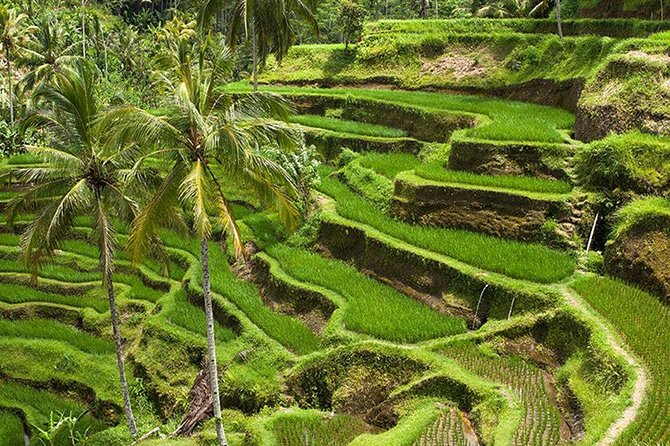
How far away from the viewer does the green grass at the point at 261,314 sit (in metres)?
12.9

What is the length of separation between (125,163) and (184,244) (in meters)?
9.48

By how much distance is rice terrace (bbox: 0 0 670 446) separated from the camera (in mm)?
9242

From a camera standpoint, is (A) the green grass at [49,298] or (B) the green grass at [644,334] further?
(A) the green grass at [49,298]

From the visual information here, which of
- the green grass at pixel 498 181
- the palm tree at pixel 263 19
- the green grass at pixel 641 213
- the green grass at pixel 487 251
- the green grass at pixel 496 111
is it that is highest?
the palm tree at pixel 263 19

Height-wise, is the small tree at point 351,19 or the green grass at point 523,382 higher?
the small tree at point 351,19

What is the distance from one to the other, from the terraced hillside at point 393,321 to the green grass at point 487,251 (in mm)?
49

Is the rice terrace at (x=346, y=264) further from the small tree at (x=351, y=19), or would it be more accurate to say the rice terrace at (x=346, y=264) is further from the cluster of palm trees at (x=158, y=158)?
the small tree at (x=351, y=19)

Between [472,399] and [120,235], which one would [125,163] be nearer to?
[472,399]

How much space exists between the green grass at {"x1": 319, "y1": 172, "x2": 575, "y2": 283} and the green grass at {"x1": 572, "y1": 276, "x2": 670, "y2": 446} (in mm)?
670

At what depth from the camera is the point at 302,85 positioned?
3041 centimetres

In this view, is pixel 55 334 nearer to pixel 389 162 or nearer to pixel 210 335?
pixel 210 335

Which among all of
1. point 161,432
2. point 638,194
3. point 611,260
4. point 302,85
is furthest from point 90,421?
point 302,85

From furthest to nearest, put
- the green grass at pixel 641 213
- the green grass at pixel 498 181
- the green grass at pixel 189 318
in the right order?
the green grass at pixel 189 318, the green grass at pixel 498 181, the green grass at pixel 641 213

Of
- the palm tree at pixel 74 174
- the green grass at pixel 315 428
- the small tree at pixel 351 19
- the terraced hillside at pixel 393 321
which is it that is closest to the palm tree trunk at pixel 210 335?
the terraced hillside at pixel 393 321
